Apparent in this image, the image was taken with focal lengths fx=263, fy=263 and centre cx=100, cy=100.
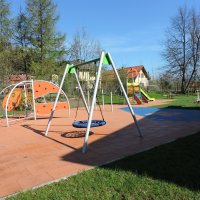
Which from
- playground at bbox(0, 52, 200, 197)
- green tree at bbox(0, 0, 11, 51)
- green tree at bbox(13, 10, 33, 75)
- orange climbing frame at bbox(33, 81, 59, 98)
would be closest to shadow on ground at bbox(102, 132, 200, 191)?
playground at bbox(0, 52, 200, 197)

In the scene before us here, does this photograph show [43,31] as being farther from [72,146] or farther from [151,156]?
[151,156]

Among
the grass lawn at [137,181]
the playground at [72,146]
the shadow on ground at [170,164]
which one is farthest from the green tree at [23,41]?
the grass lawn at [137,181]

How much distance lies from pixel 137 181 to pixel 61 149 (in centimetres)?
250

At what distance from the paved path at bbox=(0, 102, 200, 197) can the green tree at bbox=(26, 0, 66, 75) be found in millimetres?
19772

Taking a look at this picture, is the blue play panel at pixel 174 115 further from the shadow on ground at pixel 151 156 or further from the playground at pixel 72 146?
A: the shadow on ground at pixel 151 156

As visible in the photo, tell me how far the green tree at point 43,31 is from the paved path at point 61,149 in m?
19.8

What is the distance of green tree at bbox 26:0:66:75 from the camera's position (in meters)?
26.5

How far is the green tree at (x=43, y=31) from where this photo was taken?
26500 mm

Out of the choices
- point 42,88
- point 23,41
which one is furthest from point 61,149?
point 23,41

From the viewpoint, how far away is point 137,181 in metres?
3.43

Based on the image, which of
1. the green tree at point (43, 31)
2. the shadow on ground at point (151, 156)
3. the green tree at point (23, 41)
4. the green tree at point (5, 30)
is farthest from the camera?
the green tree at point (23, 41)

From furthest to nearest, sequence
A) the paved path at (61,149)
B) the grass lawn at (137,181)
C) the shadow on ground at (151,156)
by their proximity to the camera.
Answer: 1. the paved path at (61,149)
2. the shadow on ground at (151,156)
3. the grass lawn at (137,181)

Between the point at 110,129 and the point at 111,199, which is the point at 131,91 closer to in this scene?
the point at 110,129

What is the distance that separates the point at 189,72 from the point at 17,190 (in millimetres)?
35918
